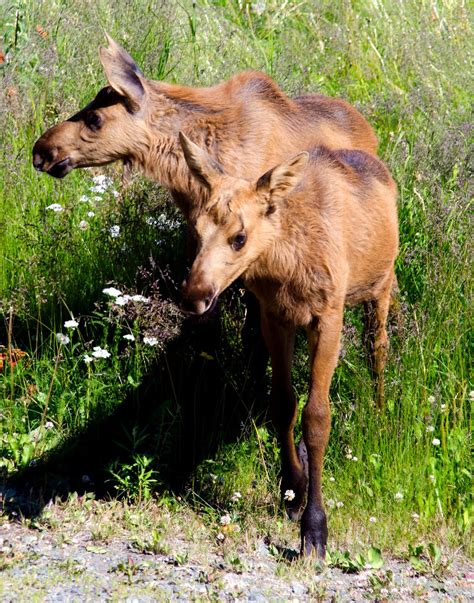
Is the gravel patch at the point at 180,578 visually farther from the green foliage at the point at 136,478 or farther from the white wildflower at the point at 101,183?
the white wildflower at the point at 101,183

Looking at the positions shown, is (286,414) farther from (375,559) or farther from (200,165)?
(200,165)

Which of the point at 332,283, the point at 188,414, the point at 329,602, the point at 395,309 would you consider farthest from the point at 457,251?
the point at 329,602

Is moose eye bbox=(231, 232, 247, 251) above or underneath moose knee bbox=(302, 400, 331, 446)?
above

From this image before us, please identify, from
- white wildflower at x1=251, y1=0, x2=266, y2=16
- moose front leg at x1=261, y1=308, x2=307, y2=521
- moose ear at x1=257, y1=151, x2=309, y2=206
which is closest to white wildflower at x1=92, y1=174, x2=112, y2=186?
moose front leg at x1=261, y1=308, x2=307, y2=521

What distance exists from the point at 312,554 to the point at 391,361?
1.41 meters

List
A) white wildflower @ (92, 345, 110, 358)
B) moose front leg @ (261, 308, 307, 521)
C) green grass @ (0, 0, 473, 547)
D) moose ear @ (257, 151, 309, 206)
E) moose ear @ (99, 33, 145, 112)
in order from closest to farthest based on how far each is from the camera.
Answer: moose ear @ (257, 151, 309, 206)
moose front leg @ (261, 308, 307, 521)
green grass @ (0, 0, 473, 547)
white wildflower @ (92, 345, 110, 358)
moose ear @ (99, 33, 145, 112)

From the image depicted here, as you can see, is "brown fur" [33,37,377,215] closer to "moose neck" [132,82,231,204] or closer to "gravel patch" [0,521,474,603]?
"moose neck" [132,82,231,204]

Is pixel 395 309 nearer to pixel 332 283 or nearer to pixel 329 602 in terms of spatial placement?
pixel 332 283

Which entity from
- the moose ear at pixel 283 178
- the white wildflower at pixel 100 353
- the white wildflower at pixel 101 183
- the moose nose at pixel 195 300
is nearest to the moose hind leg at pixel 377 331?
the moose ear at pixel 283 178

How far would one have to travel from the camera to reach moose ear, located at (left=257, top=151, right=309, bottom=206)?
16.9 feet

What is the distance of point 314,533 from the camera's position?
5410mm

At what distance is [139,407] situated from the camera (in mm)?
6406

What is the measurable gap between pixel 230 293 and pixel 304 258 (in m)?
1.43

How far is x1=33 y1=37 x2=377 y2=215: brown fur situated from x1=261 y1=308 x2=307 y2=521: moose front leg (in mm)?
1036
